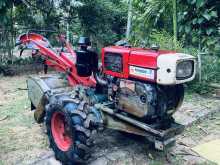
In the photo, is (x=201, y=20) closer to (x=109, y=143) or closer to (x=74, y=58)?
(x=74, y=58)

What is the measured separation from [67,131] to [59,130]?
190 mm

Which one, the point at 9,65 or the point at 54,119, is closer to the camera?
the point at 54,119

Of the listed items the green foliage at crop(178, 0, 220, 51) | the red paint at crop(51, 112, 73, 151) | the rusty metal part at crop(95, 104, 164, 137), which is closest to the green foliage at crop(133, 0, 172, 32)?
the green foliage at crop(178, 0, 220, 51)

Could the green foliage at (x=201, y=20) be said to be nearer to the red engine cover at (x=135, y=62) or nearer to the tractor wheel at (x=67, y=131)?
the red engine cover at (x=135, y=62)

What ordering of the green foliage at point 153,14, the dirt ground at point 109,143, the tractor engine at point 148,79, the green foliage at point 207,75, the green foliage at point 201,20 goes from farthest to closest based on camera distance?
the green foliage at point 153,14 → the green foliage at point 207,75 → the green foliage at point 201,20 → the dirt ground at point 109,143 → the tractor engine at point 148,79

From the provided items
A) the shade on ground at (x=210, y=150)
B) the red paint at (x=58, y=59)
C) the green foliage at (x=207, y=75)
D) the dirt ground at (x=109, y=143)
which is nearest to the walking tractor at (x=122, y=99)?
the red paint at (x=58, y=59)

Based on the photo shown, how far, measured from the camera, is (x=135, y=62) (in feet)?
11.9

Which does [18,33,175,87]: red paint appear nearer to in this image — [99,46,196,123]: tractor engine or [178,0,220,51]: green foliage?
[99,46,196,123]: tractor engine

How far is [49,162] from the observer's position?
391cm

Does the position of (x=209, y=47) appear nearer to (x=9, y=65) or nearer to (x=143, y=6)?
(x=143, y=6)

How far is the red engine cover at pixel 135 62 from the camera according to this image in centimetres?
345

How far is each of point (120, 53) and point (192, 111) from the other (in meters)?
2.31

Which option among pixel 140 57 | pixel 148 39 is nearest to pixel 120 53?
pixel 140 57

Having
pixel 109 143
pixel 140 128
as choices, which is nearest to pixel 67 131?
pixel 109 143
